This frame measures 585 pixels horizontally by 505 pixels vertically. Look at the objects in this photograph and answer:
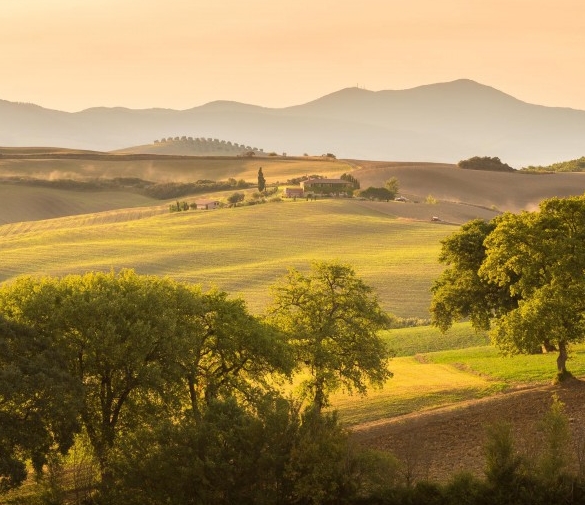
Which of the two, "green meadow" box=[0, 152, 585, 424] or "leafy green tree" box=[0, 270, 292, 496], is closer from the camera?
"leafy green tree" box=[0, 270, 292, 496]

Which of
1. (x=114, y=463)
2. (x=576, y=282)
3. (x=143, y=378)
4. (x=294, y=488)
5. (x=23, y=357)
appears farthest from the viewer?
(x=576, y=282)

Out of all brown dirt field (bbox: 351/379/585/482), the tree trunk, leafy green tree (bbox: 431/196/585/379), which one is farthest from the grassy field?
brown dirt field (bbox: 351/379/585/482)

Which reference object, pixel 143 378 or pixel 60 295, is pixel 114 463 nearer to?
pixel 143 378

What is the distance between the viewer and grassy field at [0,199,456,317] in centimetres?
10919

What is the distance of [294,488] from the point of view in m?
33.1

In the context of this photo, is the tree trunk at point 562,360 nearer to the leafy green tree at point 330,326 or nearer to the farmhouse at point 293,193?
the leafy green tree at point 330,326

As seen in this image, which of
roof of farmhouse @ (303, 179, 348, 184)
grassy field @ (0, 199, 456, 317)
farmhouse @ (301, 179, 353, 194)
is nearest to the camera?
grassy field @ (0, 199, 456, 317)

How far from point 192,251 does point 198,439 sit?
96.6 m

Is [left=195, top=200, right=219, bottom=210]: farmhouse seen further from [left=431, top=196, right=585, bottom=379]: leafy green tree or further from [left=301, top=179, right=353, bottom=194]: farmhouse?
[left=431, top=196, right=585, bottom=379]: leafy green tree

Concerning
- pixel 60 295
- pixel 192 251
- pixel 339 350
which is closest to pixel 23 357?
pixel 60 295

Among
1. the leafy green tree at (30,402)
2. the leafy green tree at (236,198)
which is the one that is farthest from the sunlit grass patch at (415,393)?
the leafy green tree at (236,198)

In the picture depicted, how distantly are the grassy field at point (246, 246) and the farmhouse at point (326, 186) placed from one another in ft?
56.8

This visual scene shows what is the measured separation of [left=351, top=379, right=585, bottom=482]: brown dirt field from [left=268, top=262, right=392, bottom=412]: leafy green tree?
3449 millimetres

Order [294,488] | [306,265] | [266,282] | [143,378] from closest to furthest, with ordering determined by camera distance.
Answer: [294,488] → [143,378] → [266,282] → [306,265]
